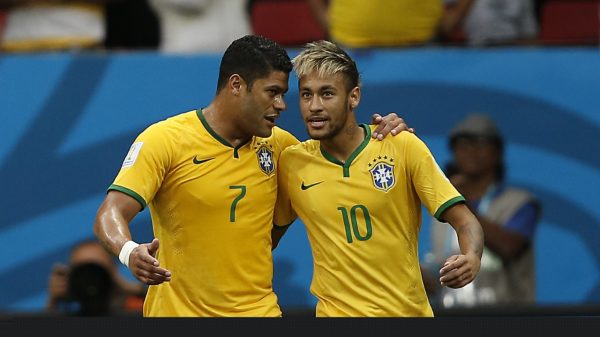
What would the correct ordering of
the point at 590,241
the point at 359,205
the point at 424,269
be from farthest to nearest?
1. the point at 590,241
2. the point at 424,269
3. the point at 359,205

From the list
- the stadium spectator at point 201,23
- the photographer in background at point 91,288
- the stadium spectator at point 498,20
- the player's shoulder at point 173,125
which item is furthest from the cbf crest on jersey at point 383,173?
the stadium spectator at point 498,20

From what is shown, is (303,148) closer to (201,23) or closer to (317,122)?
(317,122)

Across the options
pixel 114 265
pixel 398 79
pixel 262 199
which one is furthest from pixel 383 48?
pixel 262 199

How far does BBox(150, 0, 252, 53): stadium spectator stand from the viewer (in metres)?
10.7

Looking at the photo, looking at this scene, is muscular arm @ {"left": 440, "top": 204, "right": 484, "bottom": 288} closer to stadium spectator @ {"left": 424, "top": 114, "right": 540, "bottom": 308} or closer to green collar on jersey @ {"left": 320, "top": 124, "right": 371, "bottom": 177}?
green collar on jersey @ {"left": 320, "top": 124, "right": 371, "bottom": 177}

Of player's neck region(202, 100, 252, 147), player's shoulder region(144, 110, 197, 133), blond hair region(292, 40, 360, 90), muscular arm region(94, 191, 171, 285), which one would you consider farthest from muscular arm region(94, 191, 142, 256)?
blond hair region(292, 40, 360, 90)

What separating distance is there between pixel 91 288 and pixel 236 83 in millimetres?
2592

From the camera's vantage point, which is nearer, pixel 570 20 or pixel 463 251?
pixel 463 251

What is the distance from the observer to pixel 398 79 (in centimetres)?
1029

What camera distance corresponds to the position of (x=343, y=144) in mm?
7227

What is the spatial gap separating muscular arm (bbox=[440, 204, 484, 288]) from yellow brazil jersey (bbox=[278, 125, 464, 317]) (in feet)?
0.22

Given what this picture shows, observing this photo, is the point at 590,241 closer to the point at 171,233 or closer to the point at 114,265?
the point at 114,265

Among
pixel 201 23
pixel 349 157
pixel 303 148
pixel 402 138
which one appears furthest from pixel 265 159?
pixel 201 23

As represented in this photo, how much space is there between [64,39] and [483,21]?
294 cm
